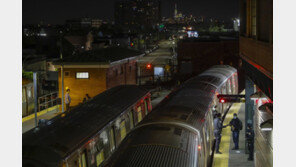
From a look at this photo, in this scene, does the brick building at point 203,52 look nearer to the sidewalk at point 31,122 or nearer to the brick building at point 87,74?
the brick building at point 87,74

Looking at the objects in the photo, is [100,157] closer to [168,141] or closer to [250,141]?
[168,141]

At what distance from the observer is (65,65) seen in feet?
68.9

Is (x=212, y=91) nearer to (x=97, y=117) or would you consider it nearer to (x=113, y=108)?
(x=113, y=108)

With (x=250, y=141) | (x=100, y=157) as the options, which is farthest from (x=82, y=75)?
(x=100, y=157)

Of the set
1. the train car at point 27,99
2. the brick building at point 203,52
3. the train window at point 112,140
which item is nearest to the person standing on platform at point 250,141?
the train window at point 112,140

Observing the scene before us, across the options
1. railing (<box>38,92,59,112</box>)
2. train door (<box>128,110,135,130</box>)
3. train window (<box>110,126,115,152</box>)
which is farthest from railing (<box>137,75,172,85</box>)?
train window (<box>110,126,115,152</box>)

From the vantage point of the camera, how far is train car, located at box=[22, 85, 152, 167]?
742 cm

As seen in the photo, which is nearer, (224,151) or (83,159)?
(83,159)

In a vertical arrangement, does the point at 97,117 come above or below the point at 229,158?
above

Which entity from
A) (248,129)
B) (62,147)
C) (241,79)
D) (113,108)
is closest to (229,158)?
(248,129)

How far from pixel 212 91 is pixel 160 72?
3206cm

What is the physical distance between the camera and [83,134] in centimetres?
895

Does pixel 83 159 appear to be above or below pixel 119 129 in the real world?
below

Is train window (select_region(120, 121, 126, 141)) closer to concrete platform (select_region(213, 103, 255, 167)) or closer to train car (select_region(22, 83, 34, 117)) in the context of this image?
concrete platform (select_region(213, 103, 255, 167))
